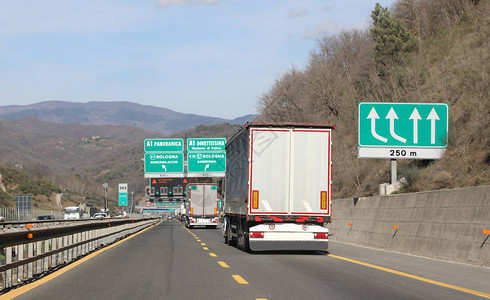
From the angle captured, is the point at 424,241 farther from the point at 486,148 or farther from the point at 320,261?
the point at 486,148

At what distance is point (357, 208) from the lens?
24.9 metres

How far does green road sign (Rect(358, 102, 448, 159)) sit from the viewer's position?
86.6ft

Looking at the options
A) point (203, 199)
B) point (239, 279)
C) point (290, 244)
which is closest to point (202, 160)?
point (203, 199)

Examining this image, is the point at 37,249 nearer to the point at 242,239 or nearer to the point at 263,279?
the point at 263,279

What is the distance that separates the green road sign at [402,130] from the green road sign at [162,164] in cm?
3479

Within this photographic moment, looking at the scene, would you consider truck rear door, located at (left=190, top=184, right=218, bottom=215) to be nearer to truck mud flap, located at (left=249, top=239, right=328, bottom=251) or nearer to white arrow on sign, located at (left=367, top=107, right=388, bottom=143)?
white arrow on sign, located at (left=367, top=107, right=388, bottom=143)

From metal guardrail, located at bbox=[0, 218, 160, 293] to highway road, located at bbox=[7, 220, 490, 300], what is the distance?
37 cm

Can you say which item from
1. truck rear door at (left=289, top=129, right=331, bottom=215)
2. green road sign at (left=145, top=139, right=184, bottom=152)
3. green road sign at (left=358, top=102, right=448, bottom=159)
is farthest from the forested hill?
green road sign at (left=145, top=139, right=184, bottom=152)

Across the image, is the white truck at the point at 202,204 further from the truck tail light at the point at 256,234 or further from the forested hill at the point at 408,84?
the truck tail light at the point at 256,234

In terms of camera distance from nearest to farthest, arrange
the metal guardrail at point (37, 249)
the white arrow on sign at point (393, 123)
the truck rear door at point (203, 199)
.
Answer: the metal guardrail at point (37, 249) < the white arrow on sign at point (393, 123) < the truck rear door at point (203, 199)

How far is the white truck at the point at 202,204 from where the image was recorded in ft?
171

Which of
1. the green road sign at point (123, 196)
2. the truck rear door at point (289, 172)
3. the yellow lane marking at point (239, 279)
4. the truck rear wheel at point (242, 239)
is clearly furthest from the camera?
the green road sign at point (123, 196)

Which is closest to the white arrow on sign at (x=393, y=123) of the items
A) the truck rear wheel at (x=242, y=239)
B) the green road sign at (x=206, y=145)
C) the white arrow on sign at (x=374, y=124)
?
the white arrow on sign at (x=374, y=124)

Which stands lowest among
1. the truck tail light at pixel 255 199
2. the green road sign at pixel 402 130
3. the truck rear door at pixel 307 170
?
the truck tail light at pixel 255 199
